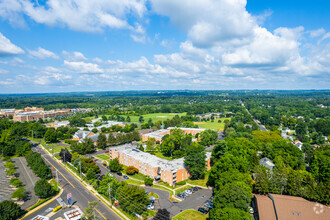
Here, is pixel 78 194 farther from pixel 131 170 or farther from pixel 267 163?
pixel 267 163

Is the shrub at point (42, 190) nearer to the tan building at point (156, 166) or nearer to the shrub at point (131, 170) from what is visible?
the shrub at point (131, 170)

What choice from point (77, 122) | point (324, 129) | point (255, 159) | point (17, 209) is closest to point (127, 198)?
point (17, 209)

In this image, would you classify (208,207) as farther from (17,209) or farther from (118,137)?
(118,137)

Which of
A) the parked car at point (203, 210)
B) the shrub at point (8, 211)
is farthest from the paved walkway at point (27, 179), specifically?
the parked car at point (203, 210)

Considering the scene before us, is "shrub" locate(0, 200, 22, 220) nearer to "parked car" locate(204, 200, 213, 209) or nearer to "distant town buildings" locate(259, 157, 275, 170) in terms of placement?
"parked car" locate(204, 200, 213, 209)

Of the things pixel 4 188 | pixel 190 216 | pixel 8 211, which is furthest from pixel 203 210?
pixel 4 188
